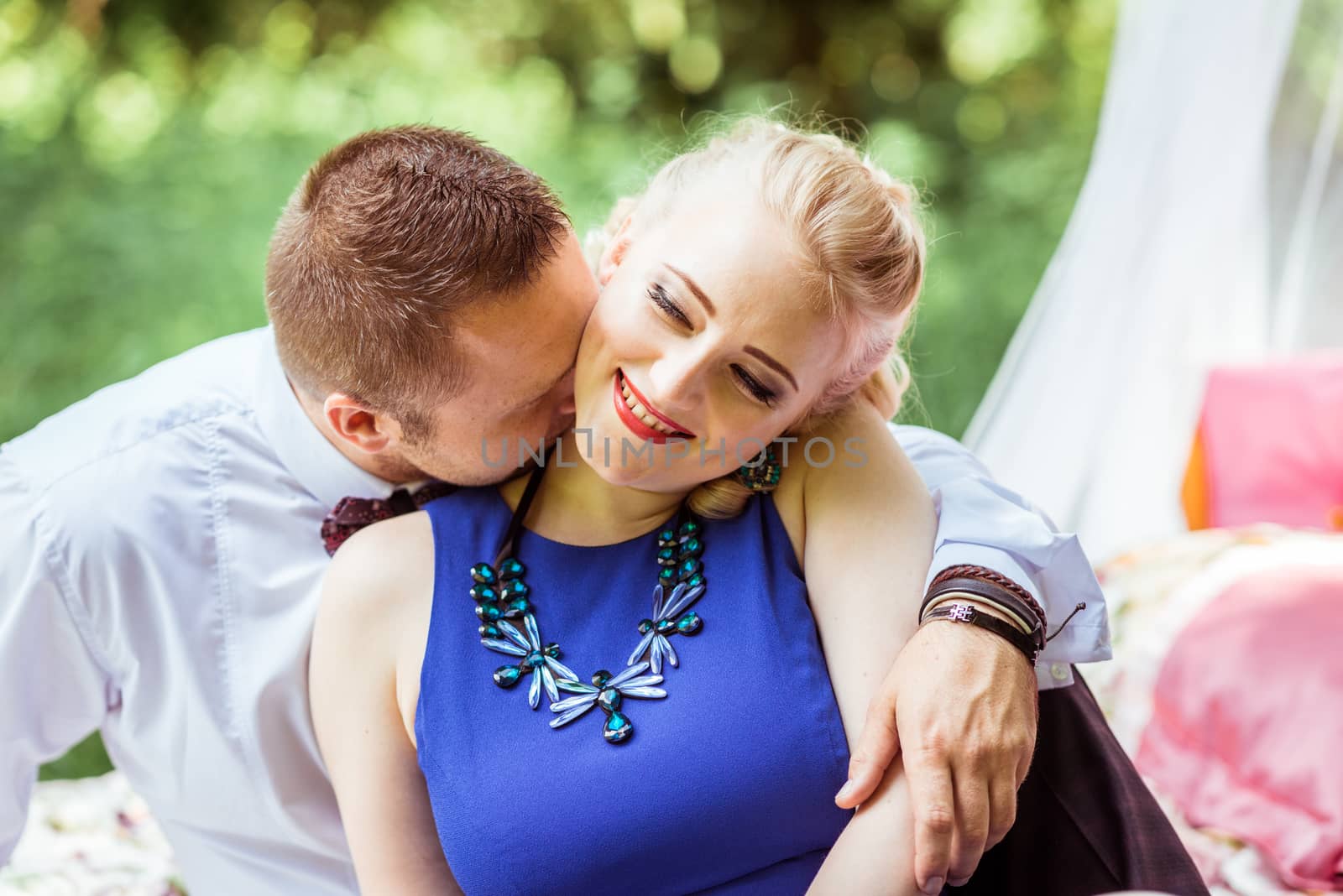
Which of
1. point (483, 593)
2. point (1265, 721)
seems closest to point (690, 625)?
point (483, 593)

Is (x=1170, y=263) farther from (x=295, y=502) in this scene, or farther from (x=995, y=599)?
(x=295, y=502)

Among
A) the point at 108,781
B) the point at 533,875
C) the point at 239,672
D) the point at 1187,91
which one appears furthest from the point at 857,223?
the point at 108,781

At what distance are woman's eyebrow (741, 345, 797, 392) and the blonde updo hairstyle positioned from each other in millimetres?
80

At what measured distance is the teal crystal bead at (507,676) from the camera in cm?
139

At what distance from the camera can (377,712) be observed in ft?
4.68

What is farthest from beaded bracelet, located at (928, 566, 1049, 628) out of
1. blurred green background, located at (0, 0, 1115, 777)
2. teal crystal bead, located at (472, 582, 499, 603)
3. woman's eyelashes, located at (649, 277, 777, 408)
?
blurred green background, located at (0, 0, 1115, 777)

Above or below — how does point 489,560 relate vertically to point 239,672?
above

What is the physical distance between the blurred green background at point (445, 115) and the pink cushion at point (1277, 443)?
4.87ft

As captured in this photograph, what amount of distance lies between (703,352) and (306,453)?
627 mm

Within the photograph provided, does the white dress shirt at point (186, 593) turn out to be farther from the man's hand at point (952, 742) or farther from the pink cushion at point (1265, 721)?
the pink cushion at point (1265, 721)

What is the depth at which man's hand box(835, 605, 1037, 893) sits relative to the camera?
48.9 inches

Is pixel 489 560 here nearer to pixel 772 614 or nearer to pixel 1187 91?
pixel 772 614

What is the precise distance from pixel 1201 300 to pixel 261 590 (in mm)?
2080

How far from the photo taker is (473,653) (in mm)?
1416
